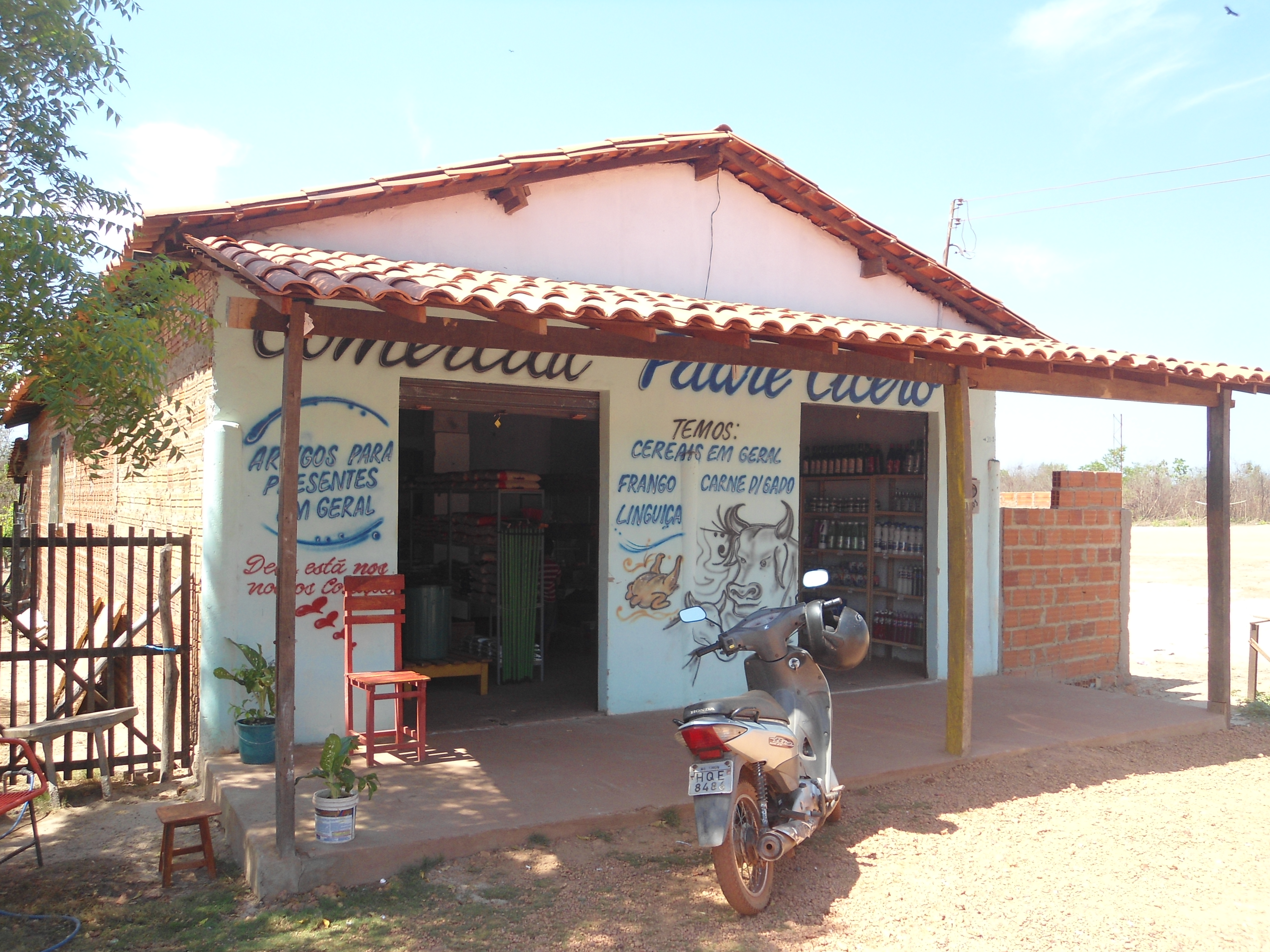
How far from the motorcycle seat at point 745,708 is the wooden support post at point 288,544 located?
1.85 metres

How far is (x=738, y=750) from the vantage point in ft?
13.6

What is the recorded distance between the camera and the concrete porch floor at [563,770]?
4633mm

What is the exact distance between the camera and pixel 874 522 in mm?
10609

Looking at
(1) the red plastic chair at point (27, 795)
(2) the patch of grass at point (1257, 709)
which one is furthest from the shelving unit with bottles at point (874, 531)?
(1) the red plastic chair at point (27, 795)

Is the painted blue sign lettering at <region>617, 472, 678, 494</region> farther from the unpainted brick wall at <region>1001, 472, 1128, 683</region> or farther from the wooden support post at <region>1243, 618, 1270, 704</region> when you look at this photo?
the wooden support post at <region>1243, 618, 1270, 704</region>

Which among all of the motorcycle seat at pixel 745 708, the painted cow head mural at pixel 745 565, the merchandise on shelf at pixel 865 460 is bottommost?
the motorcycle seat at pixel 745 708

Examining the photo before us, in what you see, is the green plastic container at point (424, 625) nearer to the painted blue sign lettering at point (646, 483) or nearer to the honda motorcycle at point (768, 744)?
the painted blue sign lettering at point (646, 483)

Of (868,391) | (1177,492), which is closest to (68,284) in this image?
(868,391)

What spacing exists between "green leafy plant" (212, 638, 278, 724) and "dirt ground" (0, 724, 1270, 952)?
1.02 metres

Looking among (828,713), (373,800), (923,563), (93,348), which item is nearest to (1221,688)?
(923,563)

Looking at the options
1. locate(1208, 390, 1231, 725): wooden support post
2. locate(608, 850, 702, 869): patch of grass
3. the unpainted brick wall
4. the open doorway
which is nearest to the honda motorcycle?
locate(608, 850, 702, 869): patch of grass

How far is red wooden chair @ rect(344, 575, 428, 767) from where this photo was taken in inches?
241

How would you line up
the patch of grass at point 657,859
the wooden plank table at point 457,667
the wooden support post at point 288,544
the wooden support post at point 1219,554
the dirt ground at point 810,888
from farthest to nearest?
the wooden support post at point 1219,554, the wooden plank table at point 457,667, the patch of grass at point 657,859, the wooden support post at point 288,544, the dirt ground at point 810,888

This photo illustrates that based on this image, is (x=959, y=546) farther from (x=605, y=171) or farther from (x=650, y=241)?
(x=605, y=171)
